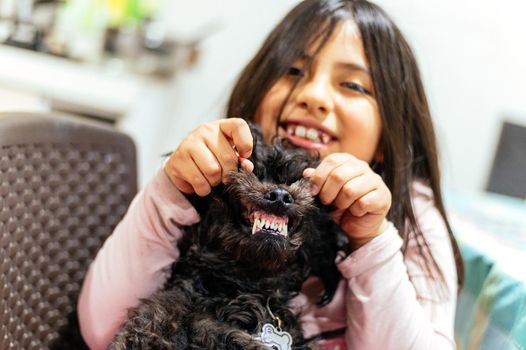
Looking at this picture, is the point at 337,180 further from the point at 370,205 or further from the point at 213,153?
the point at 213,153

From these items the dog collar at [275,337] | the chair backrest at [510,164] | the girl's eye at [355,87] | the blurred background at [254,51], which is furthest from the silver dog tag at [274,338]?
the chair backrest at [510,164]

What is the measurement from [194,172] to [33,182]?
1.14ft

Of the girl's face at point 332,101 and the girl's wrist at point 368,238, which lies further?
the girl's face at point 332,101

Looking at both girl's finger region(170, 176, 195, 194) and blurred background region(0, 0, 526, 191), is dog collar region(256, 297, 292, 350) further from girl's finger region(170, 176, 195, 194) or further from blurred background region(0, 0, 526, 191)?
blurred background region(0, 0, 526, 191)

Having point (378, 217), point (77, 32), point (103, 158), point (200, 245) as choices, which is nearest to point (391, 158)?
point (378, 217)

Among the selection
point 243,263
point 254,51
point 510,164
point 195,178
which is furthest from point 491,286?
point 510,164

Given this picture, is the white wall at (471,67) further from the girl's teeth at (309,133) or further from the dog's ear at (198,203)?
the dog's ear at (198,203)

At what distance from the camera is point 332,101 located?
1047 mm

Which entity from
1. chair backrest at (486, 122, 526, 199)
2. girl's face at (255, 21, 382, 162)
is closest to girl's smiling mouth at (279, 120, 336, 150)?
girl's face at (255, 21, 382, 162)

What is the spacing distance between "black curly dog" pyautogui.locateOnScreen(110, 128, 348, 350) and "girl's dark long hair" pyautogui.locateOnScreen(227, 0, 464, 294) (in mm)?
224

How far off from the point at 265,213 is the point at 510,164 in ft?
8.45

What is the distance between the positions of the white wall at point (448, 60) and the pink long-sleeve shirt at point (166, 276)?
2.12 meters

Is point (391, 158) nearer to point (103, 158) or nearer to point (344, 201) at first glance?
point (344, 201)

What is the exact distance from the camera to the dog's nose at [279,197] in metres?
0.74
